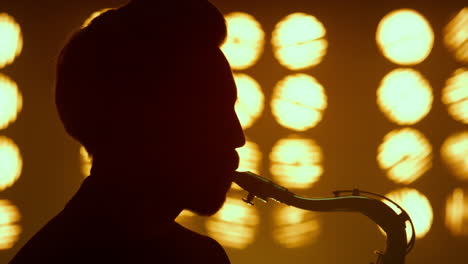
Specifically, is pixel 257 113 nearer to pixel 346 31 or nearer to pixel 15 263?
pixel 346 31

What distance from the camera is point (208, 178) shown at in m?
0.55

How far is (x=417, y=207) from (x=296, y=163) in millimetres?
543

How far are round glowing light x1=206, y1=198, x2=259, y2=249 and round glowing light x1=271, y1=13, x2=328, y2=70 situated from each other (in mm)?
666

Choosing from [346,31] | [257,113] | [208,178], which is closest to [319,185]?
[257,113]

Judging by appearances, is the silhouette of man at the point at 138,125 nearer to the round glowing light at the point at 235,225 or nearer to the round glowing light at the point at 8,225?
the round glowing light at the point at 235,225

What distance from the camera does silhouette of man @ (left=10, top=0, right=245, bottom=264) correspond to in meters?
0.48

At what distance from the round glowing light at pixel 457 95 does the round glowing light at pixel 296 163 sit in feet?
1.93

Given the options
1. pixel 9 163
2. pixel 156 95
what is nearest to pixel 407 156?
pixel 156 95

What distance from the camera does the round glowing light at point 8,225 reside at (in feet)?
5.43

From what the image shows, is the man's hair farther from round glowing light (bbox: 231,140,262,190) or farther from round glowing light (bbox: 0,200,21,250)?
round glowing light (bbox: 0,200,21,250)

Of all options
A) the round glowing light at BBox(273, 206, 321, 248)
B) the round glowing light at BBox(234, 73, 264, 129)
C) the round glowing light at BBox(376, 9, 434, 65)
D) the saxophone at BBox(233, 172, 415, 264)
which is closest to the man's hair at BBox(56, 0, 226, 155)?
the saxophone at BBox(233, 172, 415, 264)

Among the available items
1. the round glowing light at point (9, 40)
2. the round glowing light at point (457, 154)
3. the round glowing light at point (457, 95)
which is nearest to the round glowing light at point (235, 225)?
the round glowing light at point (457, 154)

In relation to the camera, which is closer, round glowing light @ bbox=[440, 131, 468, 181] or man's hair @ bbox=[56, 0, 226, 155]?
man's hair @ bbox=[56, 0, 226, 155]

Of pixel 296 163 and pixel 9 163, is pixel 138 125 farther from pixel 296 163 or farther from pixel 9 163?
pixel 9 163
